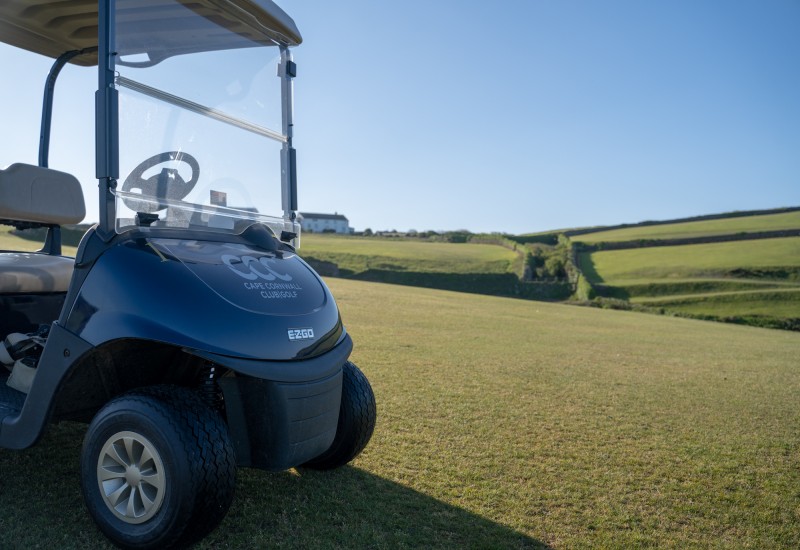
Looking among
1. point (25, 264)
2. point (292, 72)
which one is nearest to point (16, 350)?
point (25, 264)

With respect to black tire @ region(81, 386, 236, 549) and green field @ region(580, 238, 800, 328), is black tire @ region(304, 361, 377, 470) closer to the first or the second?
black tire @ region(81, 386, 236, 549)

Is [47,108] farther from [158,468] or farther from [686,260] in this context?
[686,260]

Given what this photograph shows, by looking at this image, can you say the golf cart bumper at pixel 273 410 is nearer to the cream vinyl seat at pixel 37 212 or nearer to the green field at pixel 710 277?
the cream vinyl seat at pixel 37 212

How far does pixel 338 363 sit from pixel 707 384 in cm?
647

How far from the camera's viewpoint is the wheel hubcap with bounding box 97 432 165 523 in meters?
2.60

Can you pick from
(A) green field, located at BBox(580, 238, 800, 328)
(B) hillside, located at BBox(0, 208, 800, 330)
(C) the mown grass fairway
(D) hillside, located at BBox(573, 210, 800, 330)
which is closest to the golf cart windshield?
(C) the mown grass fairway

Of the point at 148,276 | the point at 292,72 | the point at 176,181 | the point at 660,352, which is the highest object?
the point at 292,72

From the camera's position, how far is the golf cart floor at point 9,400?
303 cm

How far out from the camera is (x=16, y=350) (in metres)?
3.32

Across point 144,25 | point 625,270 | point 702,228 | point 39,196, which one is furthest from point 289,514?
point 702,228

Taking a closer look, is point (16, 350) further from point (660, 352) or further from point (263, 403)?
point (660, 352)

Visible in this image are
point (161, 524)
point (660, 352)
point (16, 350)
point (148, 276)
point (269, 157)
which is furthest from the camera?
point (660, 352)

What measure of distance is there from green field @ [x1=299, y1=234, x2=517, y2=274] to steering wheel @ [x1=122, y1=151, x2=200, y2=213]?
33036mm

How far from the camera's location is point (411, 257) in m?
42.0
